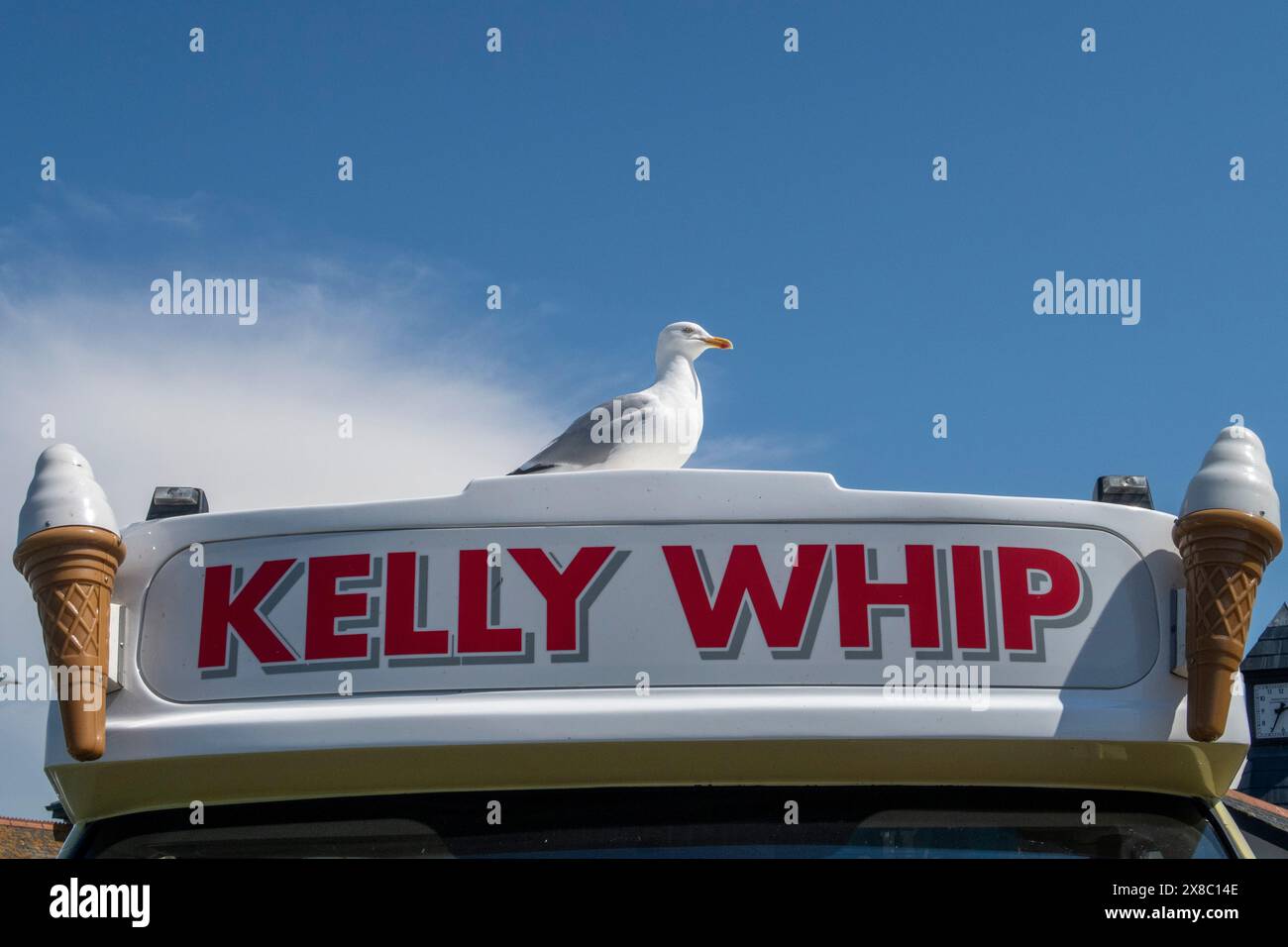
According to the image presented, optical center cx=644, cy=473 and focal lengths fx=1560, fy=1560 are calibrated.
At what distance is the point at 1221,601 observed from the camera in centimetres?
296

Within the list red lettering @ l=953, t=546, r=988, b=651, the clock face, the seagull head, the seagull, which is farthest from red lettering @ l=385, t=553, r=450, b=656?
the clock face

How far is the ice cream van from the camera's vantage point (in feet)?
9.77

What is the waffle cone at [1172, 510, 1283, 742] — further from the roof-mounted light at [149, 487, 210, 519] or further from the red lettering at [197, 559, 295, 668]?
the roof-mounted light at [149, 487, 210, 519]

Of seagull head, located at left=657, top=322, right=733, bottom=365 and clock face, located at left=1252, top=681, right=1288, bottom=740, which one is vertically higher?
seagull head, located at left=657, top=322, right=733, bottom=365

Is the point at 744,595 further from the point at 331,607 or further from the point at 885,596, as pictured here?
the point at 331,607

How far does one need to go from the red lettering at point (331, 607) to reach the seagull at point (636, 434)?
721mm

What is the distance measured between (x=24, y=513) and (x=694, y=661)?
1382 mm

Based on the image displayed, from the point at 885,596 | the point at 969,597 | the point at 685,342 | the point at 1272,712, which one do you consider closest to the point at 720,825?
the point at 885,596

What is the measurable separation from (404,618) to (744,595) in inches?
26.4

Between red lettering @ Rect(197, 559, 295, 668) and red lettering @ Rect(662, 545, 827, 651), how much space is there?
79cm

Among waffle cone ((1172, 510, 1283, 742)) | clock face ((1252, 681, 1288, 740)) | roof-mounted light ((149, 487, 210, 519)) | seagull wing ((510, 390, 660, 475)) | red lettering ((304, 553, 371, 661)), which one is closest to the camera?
waffle cone ((1172, 510, 1283, 742))

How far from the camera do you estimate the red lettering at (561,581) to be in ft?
9.96
